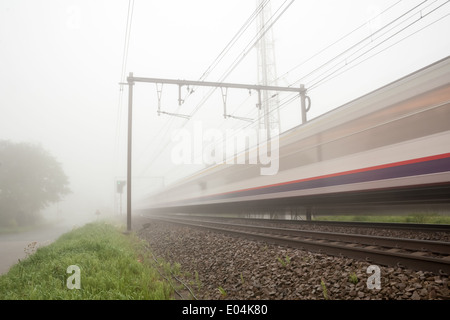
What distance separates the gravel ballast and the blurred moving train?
3.84 metres

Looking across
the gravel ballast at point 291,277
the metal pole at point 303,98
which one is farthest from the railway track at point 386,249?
the metal pole at point 303,98

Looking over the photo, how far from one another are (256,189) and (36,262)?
365 inches

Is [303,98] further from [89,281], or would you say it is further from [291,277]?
[89,281]

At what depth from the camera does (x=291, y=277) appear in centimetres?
442

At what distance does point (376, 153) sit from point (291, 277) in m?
5.38

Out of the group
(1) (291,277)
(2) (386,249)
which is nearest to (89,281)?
(1) (291,277)

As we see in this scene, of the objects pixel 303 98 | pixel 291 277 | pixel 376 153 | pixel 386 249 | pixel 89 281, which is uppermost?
pixel 303 98

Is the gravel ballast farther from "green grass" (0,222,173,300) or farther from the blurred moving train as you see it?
the blurred moving train

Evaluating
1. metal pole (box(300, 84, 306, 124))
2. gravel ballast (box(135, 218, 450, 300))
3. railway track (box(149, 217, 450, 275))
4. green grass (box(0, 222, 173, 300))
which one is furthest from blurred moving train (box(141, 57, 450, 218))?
green grass (box(0, 222, 173, 300))

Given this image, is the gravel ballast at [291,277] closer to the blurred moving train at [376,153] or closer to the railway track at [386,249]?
the railway track at [386,249]

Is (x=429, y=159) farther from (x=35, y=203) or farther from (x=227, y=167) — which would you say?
(x=35, y=203)

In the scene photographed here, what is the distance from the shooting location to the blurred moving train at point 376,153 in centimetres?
682

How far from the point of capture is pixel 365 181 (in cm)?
837
